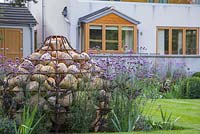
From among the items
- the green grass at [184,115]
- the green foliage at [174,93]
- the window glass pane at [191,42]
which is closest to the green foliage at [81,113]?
the green grass at [184,115]

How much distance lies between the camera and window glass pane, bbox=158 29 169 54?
3061cm

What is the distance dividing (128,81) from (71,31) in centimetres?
1887

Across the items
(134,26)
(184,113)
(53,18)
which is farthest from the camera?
(53,18)

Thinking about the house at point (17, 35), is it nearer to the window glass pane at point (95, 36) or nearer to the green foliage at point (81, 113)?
the window glass pane at point (95, 36)

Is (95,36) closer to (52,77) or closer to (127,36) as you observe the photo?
(127,36)

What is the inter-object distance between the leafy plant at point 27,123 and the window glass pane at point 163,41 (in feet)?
72.4

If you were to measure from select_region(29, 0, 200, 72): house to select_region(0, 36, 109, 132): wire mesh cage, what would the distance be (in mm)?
16784

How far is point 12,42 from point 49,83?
64.4 ft

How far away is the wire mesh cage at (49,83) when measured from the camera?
9.41 m

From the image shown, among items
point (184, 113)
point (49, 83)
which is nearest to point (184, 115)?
point (184, 113)

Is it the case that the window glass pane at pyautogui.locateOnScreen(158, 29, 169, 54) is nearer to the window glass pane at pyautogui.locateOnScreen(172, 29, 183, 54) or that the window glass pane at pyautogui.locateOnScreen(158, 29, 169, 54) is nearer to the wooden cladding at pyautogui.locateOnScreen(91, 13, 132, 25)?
the window glass pane at pyautogui.locateOnScreen(172, 29, 183, 54)

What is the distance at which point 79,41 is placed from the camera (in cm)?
2853

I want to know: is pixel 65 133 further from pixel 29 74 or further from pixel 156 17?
pixel 156 17

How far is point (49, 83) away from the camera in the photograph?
9.50m
